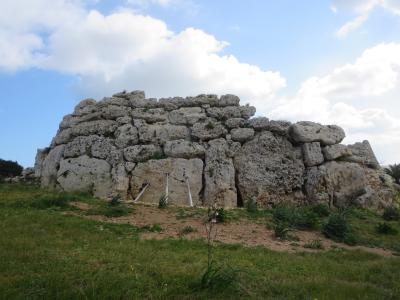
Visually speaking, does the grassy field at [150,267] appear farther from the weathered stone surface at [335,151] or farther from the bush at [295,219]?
the weathered stone surface at [335,151]

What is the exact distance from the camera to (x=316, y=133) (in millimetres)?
23875

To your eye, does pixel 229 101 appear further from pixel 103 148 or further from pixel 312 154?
pixel 103 148

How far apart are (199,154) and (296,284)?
45.5 ft

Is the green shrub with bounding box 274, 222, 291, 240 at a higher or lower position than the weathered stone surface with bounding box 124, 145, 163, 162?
lower

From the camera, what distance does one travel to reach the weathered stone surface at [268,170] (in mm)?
22125

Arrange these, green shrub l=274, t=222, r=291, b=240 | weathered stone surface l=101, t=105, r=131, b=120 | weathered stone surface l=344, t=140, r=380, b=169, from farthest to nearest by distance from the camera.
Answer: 1. weathered stone surface l=344, t=140, r=380, b=169
2. weathered stone surface l=101, t=105, r=131, b=120
3. green shrub l=274, t=222, r=291, b=240

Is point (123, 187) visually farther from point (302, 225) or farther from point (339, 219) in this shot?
point (339, 219)

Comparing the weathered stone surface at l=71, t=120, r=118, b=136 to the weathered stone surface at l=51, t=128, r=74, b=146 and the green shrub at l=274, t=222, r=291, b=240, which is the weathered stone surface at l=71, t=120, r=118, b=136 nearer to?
the weathered stone surface at l=51, t=128, r=74, b=146

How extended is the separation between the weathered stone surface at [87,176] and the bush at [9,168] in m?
7.40

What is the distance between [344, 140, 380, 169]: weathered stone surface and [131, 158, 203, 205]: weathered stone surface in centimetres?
960

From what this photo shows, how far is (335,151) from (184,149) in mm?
8255

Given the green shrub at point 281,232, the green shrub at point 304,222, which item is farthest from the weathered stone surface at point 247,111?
the green shrub at point 281,232

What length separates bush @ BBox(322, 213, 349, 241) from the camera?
15719 millimetres

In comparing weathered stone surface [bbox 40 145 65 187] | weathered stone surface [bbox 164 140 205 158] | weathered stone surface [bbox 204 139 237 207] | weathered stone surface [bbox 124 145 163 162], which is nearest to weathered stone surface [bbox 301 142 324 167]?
weathered stone surface [bbox 204 139 237 207]
